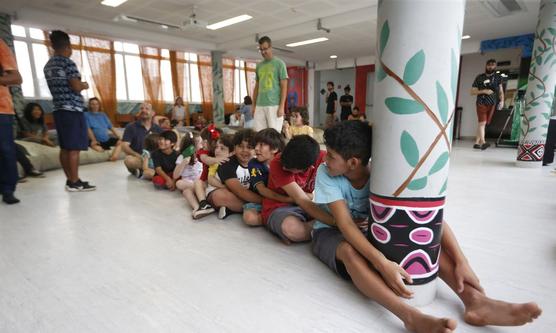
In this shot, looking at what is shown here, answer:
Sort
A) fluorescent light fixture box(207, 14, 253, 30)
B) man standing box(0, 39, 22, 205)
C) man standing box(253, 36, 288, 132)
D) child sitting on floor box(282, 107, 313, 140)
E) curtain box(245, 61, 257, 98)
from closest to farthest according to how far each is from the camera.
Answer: man standing box(0, 39, 22, 205) → man standing box(253, 36, 288, 132) → child sitting on floor box(282, 107, 313, 140) → fluorescent light fixture box(207, 14, 253, 30) → curtain box(245, 61, 257, 98)

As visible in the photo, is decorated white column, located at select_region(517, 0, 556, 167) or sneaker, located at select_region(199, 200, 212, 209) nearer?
sneaker, located at select_region(199, 200, 212, 209)

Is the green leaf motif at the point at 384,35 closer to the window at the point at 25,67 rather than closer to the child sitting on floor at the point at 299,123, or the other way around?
the child sitting on floor at the point at 299,123

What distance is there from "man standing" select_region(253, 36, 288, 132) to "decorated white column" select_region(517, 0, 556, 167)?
10.2 ft

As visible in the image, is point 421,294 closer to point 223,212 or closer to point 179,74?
point 223,212

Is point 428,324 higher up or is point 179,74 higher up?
point 179,74

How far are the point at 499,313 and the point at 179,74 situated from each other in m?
10.3

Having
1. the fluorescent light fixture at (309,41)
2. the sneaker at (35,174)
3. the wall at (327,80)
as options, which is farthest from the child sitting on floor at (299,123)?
the wall at (327,80)

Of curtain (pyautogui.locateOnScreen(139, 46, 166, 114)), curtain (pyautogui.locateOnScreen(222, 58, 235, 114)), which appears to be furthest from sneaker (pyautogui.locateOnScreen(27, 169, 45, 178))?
curtain (pyautogui.locateOnScreen(222, 58, 235, 114))

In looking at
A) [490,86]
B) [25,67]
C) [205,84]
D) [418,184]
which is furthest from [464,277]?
[205,84]

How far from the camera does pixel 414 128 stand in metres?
0.98

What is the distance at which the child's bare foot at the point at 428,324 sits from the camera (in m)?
0.81

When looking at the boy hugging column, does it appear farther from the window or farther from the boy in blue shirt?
the window

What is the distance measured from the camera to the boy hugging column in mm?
930

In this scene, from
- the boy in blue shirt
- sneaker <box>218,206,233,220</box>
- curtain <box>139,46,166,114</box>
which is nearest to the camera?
the boy in blue shirt
